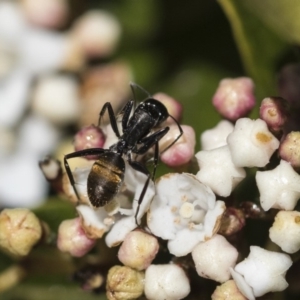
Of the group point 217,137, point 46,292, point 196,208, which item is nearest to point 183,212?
point 196,208

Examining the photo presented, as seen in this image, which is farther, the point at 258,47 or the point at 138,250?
the point at 258,47

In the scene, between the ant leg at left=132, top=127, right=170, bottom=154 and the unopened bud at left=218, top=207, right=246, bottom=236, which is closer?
the unopened bud at left=218, top=207, right=246, bottom=236

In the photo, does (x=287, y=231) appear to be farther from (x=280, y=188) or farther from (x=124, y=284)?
(x=124, y=284)

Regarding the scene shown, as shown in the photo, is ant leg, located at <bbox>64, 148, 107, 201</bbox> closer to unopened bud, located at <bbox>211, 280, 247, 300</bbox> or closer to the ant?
the ant

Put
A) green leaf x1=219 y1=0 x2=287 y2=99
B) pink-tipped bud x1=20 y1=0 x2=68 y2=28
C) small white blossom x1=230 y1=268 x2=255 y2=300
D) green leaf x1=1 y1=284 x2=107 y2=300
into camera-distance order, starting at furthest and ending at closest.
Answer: pink-tipped bud x1=20 y1=0 x2=68 y2=28, green leaf x1=1 y1=284 x2=107 y2=300, green leaf x1=219 y1=0 x2=287 y2=99, small white blossom x1=230 y1=268 x2=255 y2=300

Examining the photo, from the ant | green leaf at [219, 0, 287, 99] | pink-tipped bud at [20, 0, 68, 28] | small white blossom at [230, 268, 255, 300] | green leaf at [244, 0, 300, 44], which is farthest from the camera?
pink-tipped bud at [20, 0, 68, 28]

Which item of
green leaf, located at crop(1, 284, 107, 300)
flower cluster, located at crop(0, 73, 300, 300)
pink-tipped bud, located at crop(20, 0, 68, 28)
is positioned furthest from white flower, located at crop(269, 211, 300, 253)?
pink-tipped bud, located at crop(20, 0, 68, 28)

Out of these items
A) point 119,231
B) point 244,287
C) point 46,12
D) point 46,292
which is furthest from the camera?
point 46,12

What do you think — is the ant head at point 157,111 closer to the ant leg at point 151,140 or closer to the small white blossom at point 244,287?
the ant leg at point 151,140
